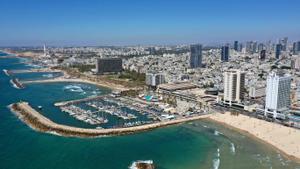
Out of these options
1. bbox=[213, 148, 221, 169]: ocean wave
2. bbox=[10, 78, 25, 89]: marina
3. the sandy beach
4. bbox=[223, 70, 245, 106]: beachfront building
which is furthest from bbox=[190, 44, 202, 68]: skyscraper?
bbox=[213, 148, 221, 169]: ocean wave

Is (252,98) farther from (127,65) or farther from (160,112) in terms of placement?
(127,65)

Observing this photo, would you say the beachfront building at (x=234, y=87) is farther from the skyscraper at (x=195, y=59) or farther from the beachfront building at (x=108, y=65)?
the skyscraper at (x=195, y=59)

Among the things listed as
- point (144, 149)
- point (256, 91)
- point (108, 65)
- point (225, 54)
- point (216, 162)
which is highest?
point (225, 54)

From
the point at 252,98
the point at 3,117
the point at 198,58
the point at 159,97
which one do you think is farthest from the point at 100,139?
the point at 198,58

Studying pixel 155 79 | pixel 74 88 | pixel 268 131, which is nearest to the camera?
pixel 268 131

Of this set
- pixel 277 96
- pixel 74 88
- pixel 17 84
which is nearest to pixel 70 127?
pixel 277 96

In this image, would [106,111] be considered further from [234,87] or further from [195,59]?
[195,59]

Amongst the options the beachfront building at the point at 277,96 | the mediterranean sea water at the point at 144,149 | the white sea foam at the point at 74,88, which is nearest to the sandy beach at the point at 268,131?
the mediterranean sea water at the point at 144,149
